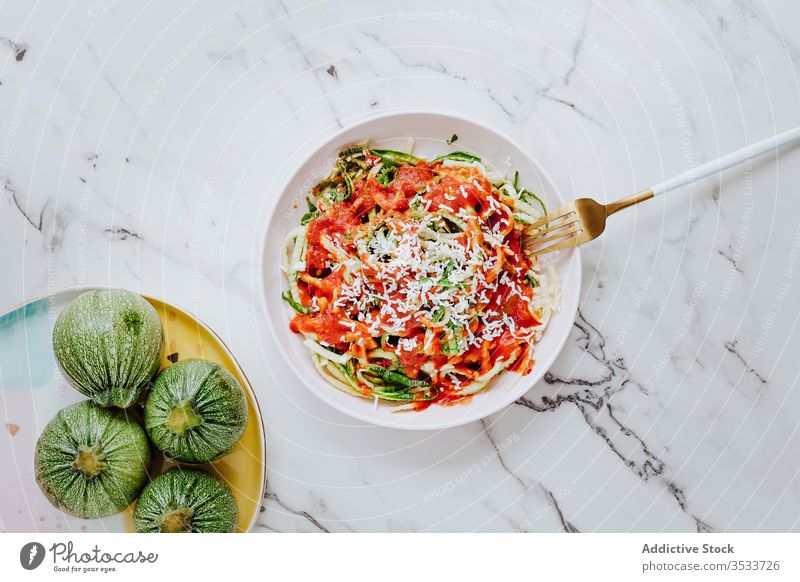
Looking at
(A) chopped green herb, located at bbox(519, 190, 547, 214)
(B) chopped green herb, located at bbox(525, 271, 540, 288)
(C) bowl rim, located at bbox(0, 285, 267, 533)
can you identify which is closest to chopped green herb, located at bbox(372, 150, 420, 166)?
(A) chopped green herb, located at bbox(519, 190, 547, 214)

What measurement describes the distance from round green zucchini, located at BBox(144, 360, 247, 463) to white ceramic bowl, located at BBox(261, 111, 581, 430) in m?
0.25

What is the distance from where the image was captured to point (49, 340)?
2.46 meters

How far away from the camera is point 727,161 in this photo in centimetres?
Answer: 255

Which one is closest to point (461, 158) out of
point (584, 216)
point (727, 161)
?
point (584, 216)

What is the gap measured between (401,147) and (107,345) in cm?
121

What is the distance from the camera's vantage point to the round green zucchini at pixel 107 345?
216cm

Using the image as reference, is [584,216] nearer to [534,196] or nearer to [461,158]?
[534,196]

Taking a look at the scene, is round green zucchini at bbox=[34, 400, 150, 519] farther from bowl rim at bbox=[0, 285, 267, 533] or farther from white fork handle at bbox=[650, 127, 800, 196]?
white fork handle at bbox=[650, 127, 800, 196]

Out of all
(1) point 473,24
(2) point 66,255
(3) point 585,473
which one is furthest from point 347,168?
(3) point 585,473

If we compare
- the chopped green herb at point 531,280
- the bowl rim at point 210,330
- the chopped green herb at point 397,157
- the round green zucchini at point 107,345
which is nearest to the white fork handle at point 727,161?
Answer: the chopped green herb at point 531,280

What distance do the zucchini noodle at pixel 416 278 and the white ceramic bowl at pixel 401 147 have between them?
1.4 inches
